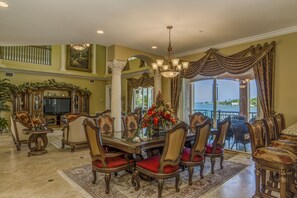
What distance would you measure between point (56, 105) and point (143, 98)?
4692 mm

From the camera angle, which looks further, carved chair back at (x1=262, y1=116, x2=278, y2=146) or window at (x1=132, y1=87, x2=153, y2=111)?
window at (x1=132, y1=87, x2=153, y2=111)

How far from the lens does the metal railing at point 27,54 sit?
8.53 m

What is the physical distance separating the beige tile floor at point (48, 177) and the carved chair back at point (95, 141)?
63cm

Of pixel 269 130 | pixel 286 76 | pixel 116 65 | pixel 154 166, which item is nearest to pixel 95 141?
pixel 154 166

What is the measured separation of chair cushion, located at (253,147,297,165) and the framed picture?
9.65 meters

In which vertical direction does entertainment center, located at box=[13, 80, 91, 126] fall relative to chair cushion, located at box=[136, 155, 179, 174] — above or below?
above

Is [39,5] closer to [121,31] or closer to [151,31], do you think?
[121,31]

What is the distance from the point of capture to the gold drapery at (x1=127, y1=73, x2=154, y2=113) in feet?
28.2

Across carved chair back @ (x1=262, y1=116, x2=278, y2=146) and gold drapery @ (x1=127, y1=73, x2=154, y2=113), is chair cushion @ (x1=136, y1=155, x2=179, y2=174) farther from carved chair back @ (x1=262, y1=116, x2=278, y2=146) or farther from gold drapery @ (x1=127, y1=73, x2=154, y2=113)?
gold drapery @ (x1=127, y1=73, x2=154, y2=113)


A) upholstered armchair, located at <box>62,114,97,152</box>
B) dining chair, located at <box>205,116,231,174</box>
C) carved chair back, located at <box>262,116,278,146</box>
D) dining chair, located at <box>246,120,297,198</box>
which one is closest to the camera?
dining chair, located at <box>246,120,297,198</box>

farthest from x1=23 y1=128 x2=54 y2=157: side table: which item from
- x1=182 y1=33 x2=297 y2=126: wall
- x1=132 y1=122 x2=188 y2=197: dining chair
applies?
x1=182 y1=33 x2=297 y2=126: wall

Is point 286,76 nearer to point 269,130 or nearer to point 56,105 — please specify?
point 269,130

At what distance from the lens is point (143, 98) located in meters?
9.57

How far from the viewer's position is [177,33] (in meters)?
4.62
